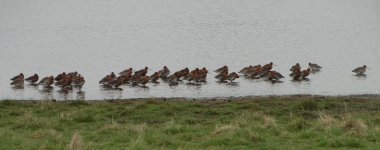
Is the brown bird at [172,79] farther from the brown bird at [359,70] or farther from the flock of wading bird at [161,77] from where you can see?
the brown bird at [359,70]

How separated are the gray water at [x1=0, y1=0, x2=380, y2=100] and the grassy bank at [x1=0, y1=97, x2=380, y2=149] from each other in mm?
4538

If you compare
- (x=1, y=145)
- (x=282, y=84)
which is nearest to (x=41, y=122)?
(x=1, y=145)

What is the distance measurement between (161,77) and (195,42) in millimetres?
13222

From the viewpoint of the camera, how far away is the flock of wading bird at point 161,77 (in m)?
27.9

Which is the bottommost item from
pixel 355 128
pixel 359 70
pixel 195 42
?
pixel 355 128

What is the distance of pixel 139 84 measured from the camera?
94.1ft

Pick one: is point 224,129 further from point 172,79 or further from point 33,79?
point 33,79

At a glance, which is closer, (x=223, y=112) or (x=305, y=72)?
(x=223, y=112)

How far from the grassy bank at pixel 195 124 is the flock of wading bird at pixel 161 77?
5195 mm

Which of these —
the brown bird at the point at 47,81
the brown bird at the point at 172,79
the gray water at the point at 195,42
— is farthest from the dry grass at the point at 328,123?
the brown bird at the point at 47,81

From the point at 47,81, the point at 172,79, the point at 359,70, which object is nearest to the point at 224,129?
the point at 172,79

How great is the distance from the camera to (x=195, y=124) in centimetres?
1794

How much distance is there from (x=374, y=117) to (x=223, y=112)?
4167 mm

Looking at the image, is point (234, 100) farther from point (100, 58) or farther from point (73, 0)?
point (73, 0)
